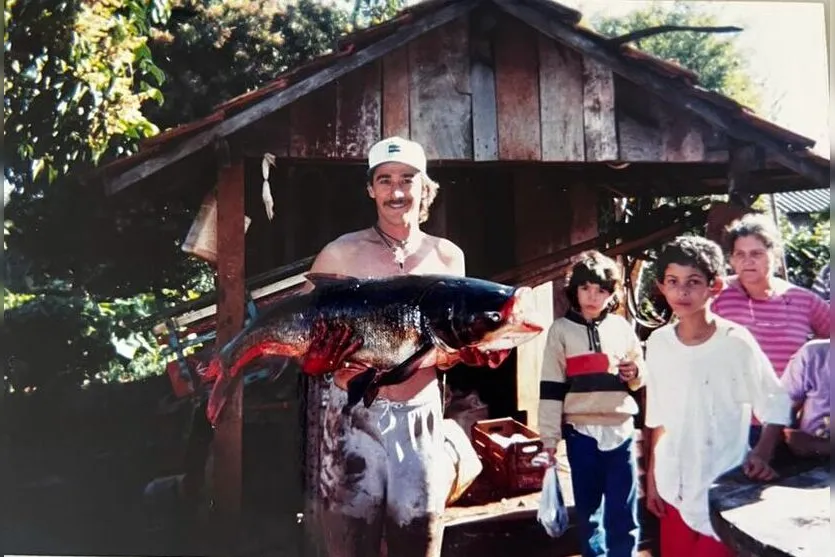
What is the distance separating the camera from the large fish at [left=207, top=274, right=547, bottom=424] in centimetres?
214

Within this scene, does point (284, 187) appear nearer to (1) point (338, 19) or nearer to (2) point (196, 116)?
(2) point (196, 116)

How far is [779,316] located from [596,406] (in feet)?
2.48

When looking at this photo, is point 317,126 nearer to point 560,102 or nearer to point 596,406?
point 560,102

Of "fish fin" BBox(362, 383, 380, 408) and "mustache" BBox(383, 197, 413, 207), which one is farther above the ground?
"mustache" BBox(383, 197, 413, 207)

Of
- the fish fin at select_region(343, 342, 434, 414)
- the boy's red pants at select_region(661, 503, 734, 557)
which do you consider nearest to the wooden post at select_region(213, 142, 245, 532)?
the fish fin at select_region(343, 342, 434, 414)

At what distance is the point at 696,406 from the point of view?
2.35m

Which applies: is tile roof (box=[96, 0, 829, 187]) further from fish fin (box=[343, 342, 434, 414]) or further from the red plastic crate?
the red plastic crate

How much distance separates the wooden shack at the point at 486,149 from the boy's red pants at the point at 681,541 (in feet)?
2.04

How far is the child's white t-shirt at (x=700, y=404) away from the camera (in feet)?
7.68

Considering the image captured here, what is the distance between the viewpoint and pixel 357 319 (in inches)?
86.9

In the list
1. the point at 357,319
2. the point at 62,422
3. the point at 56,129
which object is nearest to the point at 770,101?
the point at 357,319

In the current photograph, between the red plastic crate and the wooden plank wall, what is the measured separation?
0.96 metres

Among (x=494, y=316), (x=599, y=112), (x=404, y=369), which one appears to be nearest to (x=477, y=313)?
(x=494, y=316)

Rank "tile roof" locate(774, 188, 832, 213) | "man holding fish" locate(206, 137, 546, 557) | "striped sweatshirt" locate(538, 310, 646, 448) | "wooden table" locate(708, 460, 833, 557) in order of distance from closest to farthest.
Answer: "wooden table" locate(708, 460, 833, 557) → "man holding fish" locate(206, 137, 546, 557) → "striped sweatshirt" locate(538, 310, 646, 448) → "tile roof" locate(774, 188, 832, 213)
